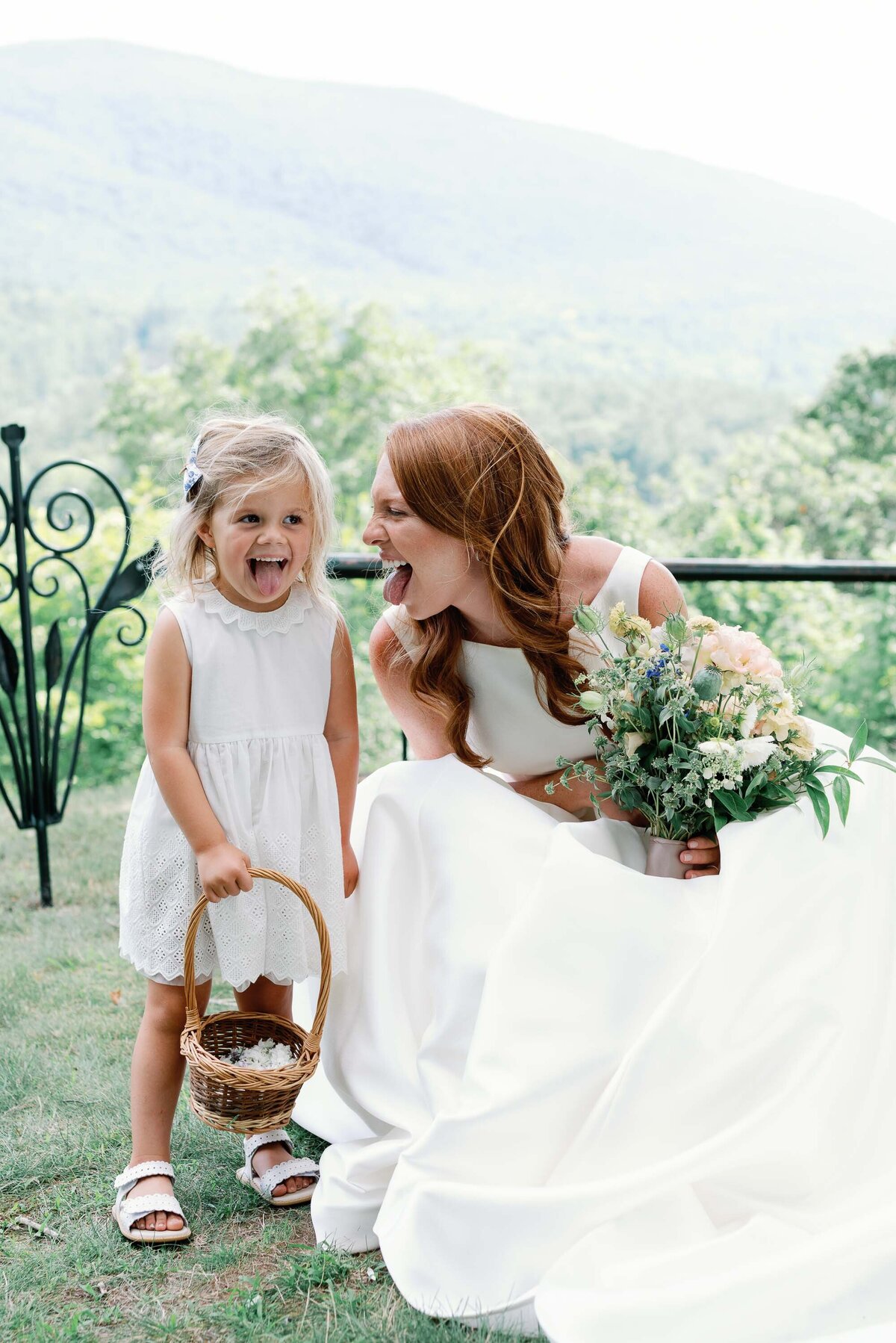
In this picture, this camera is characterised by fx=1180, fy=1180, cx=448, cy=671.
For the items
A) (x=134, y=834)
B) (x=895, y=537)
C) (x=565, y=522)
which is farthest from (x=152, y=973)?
(x=895, y=537)

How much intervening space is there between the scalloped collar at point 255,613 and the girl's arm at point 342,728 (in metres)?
0.10

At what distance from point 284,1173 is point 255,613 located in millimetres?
1017

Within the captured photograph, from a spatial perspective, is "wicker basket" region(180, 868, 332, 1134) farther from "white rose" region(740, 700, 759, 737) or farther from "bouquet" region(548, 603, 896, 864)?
"white rose" region(740, 700, 759, 737)

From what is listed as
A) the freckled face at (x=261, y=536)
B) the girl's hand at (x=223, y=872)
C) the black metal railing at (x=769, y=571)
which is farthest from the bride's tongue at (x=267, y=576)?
the black metal railing at (x=769, y=571)

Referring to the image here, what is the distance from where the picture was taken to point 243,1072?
184 centimetres

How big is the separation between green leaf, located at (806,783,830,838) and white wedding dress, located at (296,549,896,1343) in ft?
0.10

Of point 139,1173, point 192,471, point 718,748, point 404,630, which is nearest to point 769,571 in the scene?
point 404,630

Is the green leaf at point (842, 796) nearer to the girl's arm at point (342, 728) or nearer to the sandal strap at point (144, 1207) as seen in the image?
the girl's arm at point (342, 728)

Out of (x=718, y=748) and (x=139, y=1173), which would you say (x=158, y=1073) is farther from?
(x=718, y=748)

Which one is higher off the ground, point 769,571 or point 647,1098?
point 769,571

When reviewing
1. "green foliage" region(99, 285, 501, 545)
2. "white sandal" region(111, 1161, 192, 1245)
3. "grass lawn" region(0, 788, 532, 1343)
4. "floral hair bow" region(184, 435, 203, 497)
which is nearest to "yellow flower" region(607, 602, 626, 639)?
"floral hair bow" region(184, 435, 203, 497)

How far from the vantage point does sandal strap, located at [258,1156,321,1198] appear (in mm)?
2127

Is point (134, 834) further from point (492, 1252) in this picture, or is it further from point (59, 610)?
point (59, 610)

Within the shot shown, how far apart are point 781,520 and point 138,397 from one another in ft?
21.4
